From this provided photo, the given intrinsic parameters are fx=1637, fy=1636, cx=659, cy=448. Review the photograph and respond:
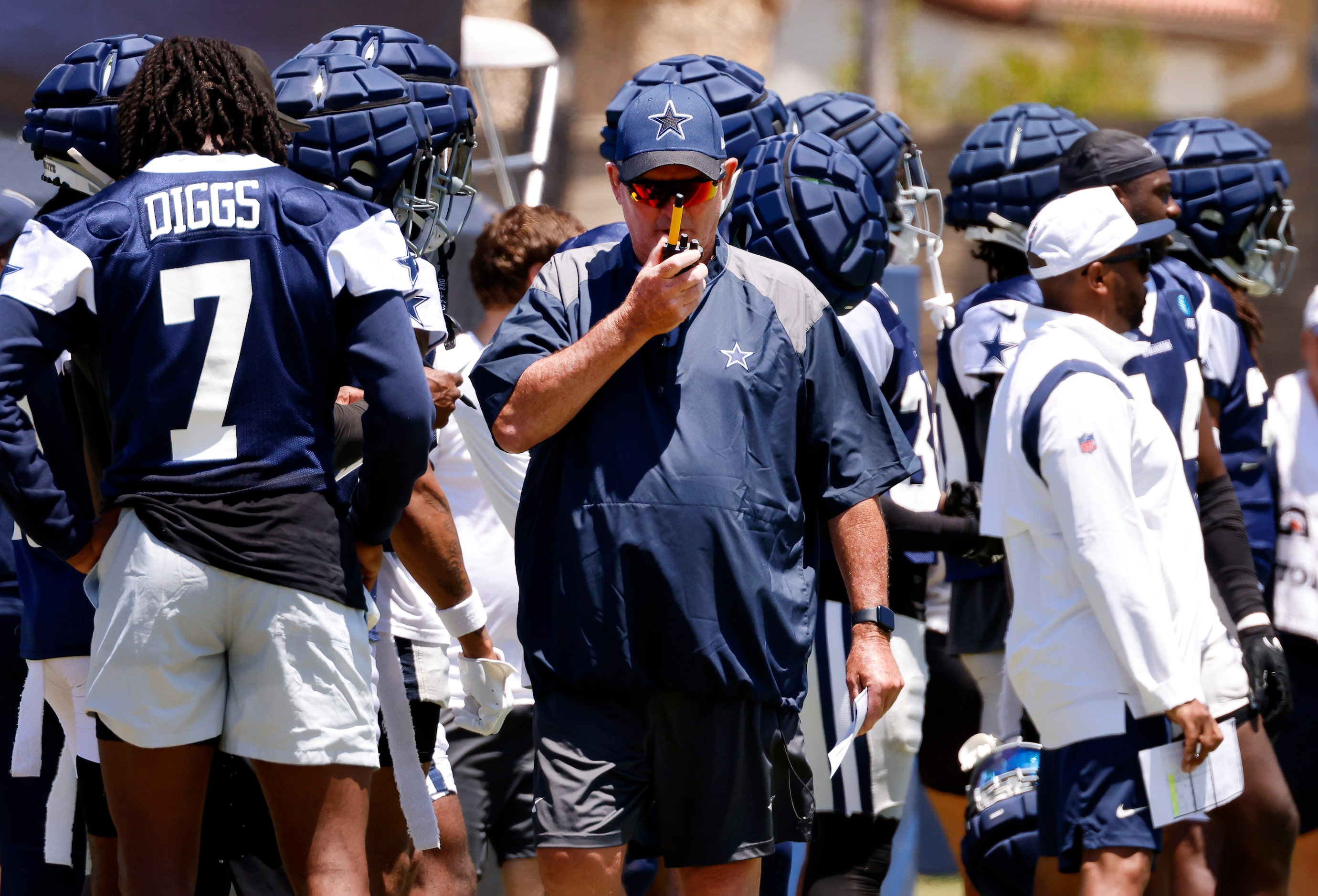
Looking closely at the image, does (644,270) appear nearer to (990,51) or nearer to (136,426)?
(136,426)

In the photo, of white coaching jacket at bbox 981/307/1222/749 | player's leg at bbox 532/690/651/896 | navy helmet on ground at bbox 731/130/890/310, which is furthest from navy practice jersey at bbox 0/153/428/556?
white coaching jacket at bbox 981/307/1222/749

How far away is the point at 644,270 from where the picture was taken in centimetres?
279

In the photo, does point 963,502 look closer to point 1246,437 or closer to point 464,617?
point 1246,437

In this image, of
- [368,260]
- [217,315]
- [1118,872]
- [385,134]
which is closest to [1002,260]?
[385,134]

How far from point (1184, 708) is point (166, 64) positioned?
240cm

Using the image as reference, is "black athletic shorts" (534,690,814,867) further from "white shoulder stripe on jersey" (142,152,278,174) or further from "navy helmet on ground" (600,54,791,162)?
"navy helmet on ground" (600,54,791,162)

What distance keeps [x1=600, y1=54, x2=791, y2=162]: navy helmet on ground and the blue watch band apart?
1.92 meters

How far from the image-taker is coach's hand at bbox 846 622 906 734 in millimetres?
2930

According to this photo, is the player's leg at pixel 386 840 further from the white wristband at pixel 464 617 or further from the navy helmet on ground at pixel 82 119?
the navy helmet on ground at pixel 82 119

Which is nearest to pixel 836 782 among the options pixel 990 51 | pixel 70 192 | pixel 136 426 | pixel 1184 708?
pixel 1184 708

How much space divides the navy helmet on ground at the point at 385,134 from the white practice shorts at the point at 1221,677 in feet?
6.94

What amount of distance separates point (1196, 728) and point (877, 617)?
852 millimetres

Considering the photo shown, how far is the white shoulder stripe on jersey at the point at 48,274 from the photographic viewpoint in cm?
288

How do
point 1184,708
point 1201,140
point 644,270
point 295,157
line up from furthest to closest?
point 1201,140, point 295,157, point 1184,708, point 644,270
